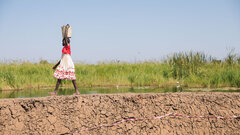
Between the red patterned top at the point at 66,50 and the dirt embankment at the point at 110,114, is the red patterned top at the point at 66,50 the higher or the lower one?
the higher one

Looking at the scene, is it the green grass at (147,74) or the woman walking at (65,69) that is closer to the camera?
the woman walking at (65,69)

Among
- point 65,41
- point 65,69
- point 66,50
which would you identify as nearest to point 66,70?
point 65,69

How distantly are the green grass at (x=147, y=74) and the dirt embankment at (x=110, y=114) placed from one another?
16.8 feet

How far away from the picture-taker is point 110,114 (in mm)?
5250

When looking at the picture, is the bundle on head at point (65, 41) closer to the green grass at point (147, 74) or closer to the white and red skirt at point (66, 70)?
the white and red skirt at point (66, 70)

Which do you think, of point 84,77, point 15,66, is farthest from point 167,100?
point 15,66

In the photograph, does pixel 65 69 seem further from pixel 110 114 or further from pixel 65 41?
pixel 110 114

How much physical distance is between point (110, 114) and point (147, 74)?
6509 millimetres

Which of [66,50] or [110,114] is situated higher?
[66,50]

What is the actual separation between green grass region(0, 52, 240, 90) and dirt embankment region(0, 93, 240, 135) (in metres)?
5.12

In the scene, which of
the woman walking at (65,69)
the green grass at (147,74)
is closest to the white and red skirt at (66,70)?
the woman walking at (65,69)

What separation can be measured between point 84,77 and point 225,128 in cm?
716

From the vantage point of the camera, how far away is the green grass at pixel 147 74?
10516 mm

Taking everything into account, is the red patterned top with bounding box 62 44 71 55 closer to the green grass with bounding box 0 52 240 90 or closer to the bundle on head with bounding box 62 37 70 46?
the bundle on head with bounding box 62 37 70 46
